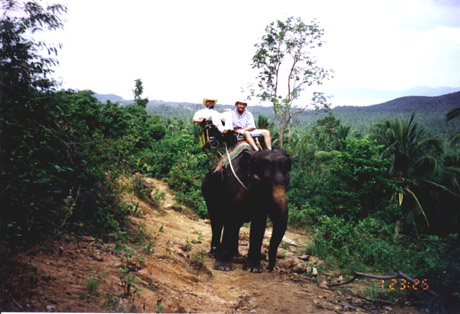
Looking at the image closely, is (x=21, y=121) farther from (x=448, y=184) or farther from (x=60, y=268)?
(x=448, y=184)

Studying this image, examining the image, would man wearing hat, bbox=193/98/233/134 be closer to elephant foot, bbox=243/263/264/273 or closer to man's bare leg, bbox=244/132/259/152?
man's bare leg, bbox=244/132/259/152

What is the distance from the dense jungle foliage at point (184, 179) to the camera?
12.3ft

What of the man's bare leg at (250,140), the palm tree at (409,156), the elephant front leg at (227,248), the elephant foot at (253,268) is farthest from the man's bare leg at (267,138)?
the palm tree at (409,156)

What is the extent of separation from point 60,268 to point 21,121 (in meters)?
1.59

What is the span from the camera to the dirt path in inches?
125

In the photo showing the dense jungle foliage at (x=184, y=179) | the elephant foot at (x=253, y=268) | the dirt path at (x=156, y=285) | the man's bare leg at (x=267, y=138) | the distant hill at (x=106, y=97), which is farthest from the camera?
the distant hill at (x=106, y=97)

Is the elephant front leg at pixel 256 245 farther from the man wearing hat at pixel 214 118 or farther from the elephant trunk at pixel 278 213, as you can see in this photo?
the man wearing hat at pixel 214 118

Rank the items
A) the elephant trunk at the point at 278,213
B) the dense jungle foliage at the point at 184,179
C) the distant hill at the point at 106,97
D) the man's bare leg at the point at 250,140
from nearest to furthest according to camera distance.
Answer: the dense jungle foliage at the point at 184,179 < the elephant trunk at the point at 278,213 < the man's bare leg at the point at 250,140 < the distant hill at the point at 106,97

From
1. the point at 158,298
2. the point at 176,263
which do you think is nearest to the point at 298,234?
the point at 176,263

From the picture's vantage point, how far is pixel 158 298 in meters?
3.58

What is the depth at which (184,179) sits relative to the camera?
9.59m

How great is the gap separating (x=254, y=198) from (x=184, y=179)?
478cm

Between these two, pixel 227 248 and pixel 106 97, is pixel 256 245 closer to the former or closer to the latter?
pixel 227 248
